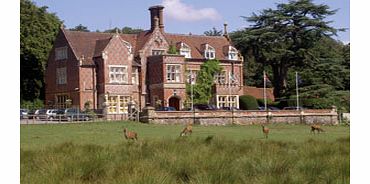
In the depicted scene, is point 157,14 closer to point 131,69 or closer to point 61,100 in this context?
point 131,69

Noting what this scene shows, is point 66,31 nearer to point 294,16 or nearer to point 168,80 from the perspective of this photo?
point 168,80

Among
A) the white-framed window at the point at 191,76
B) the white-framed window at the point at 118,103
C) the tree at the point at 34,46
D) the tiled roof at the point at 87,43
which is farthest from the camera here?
the white-framed window at the point at 191,76

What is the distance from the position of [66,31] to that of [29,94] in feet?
19.6

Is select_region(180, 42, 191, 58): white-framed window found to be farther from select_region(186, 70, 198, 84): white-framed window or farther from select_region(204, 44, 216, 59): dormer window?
select_region(204, 44, 216, 59): dormer window

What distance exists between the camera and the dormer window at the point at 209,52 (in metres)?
47.2

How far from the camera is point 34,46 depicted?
4475 cm

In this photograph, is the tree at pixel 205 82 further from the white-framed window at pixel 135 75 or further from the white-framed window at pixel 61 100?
the white-framed window at pixel 61 100

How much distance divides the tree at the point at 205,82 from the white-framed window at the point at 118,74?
4.96 meters

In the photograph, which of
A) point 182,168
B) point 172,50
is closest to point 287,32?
point 172,50

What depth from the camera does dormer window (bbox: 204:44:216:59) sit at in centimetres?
4725

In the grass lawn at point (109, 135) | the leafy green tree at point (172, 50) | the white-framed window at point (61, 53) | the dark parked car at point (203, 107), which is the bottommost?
the grass lawn at point (109, 135)

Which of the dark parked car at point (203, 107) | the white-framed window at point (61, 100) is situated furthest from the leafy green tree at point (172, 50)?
the white-framed window at point (61, 100)

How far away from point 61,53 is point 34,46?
2.94 meters
